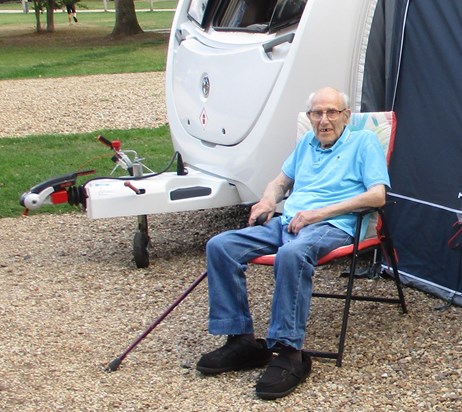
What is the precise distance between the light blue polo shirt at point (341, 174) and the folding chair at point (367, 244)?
84 mm

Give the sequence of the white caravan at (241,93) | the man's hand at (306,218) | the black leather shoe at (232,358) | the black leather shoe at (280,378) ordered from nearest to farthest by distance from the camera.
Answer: the black leather shoe at (280,378) → the black leather shoe at (232,358) → the man's hand at (306,218) → the white caravan at (241,93)

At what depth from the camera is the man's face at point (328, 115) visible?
4465 millimetres

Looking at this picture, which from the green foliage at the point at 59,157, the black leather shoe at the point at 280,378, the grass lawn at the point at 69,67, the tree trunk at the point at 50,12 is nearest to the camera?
the black leather shoe at the point at 280,378

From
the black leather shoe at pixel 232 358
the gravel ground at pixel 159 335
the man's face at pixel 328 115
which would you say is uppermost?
the man's face at pixel 328 115

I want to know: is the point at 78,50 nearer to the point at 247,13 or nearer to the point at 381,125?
the point at 247,13

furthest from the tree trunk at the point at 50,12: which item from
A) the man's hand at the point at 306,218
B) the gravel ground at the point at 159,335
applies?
the man's hand at the point at 306,218

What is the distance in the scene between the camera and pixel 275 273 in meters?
4.05

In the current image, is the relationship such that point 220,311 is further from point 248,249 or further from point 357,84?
point 357,84

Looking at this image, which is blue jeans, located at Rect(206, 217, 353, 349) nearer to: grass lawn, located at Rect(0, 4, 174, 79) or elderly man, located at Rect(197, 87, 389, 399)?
elderly man, located at Rect(197, 87, 389, 399)

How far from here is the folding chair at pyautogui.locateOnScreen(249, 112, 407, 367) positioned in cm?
423

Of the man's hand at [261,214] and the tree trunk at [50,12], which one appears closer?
the man's hand at [261,214]

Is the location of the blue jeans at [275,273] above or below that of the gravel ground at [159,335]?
above

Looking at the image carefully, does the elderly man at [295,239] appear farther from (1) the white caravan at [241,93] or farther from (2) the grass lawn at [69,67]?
(2) the grass lawn at [69,67]

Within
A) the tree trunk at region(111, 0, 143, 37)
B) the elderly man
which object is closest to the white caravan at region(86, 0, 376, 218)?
the elderly man
